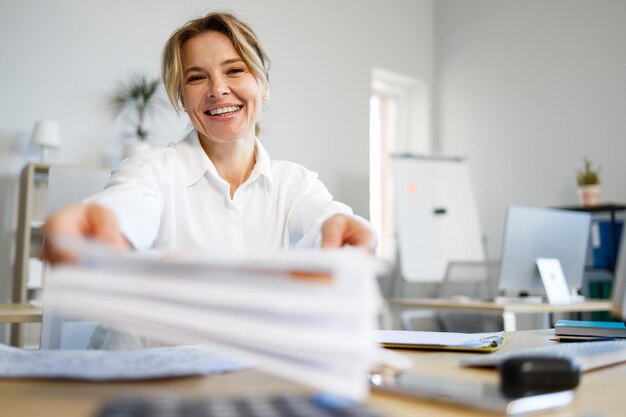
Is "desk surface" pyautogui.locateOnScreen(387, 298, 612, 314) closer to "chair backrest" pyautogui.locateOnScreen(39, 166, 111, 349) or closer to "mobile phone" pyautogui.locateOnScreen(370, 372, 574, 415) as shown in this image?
"chair backrest" pyautogui.locateOnScreen(39, 166, 111, 349)

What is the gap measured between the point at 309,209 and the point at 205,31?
436 mm

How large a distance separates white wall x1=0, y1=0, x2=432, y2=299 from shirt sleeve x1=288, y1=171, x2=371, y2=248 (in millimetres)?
2052

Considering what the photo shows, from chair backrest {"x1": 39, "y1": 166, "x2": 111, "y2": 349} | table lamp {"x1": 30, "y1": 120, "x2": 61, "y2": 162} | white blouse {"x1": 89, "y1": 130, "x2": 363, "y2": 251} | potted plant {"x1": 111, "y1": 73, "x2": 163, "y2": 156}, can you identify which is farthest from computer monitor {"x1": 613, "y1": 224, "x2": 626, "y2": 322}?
potted plant {"x1": 111, "y1": 73, "x2": 163, "y2": 156}

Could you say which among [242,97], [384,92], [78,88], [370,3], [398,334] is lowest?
[398,334]

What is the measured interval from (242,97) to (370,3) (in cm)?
409

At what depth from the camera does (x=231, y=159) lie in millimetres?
1426

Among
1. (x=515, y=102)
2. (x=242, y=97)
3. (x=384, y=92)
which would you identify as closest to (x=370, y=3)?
(x=384, y=92)

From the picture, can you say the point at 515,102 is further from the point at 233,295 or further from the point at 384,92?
the point at 233,295

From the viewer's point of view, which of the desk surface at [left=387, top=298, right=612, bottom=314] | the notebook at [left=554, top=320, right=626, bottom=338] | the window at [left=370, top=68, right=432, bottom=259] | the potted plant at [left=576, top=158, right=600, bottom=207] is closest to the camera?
the notebook at [left=554, top=320, right=626, bottom=338]

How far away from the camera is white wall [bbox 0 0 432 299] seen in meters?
3.75

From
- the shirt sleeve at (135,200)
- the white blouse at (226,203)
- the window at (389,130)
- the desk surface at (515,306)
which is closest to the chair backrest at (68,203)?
the white blouse at (226,203)

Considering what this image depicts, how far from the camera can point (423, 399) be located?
55cm

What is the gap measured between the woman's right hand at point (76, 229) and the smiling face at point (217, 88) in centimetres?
71

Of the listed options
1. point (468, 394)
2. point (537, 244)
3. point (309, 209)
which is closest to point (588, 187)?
point (537, 244)
